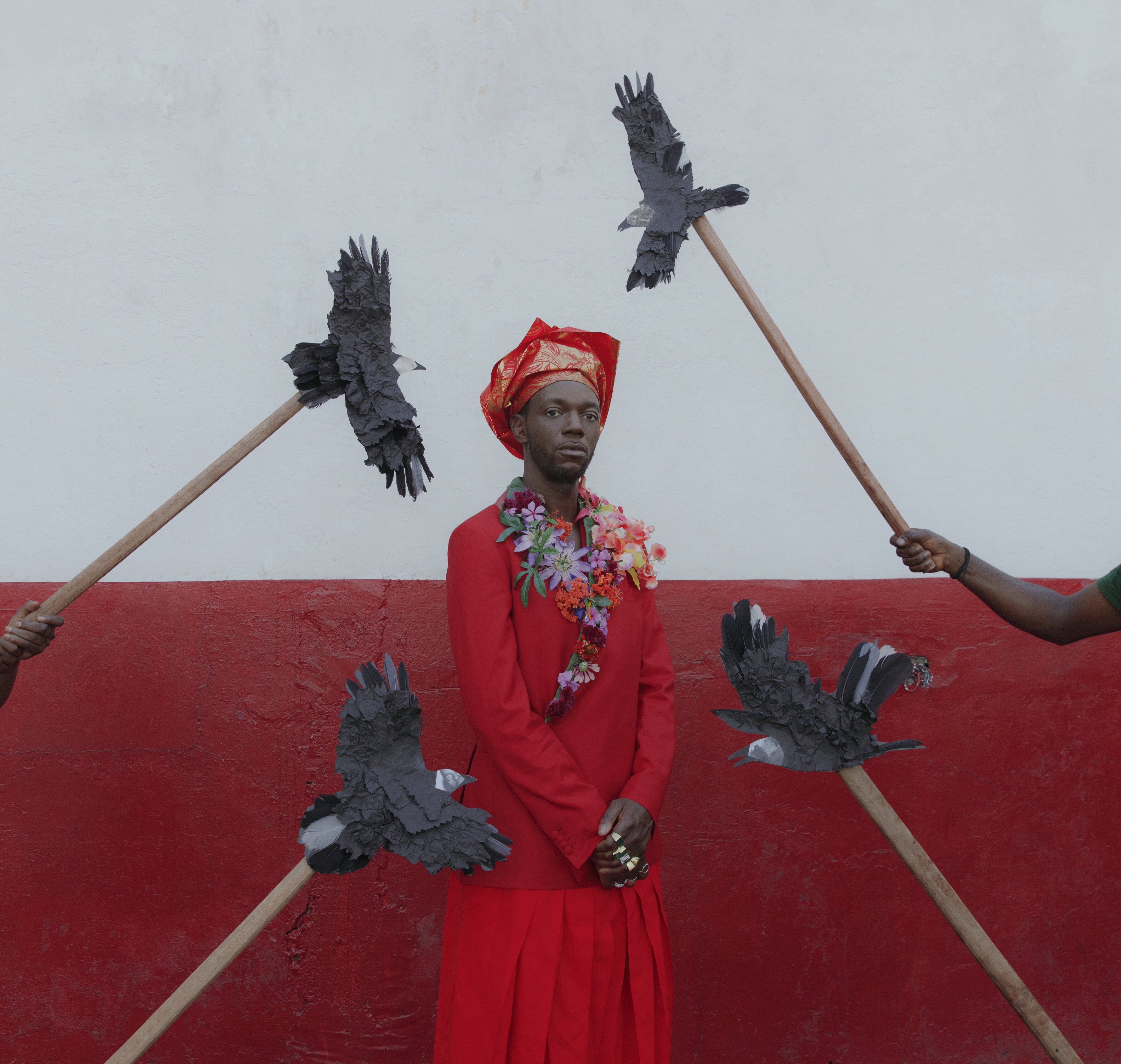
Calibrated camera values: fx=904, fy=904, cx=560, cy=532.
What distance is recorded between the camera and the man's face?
2.38m

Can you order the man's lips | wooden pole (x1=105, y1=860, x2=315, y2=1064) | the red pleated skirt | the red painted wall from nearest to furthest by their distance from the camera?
wooden pole (x1=105, y1=860, x2=315, y2=1064) < the red pleated skirt < the man's lips < the red painted wall

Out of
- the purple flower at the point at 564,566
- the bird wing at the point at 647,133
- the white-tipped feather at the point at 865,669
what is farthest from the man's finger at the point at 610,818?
the bird wing at the point at 647,133

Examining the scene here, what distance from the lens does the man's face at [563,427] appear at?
7.79ft

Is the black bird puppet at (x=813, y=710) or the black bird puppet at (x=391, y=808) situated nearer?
the black bird puppet at (x=391, y=808)

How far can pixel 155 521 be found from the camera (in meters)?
2.26

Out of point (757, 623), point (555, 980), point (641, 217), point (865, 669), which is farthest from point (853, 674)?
point (641, 217)

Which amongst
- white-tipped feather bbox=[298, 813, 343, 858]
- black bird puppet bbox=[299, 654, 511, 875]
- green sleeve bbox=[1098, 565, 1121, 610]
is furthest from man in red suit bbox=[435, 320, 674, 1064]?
green sleeve bbox=[1098, 565, 1121, 610]

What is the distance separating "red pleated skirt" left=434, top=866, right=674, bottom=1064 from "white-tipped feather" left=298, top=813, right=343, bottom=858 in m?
0.39

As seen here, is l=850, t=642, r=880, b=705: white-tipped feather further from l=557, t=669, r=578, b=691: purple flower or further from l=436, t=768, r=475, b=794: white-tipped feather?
l=436, t=768, r=475, b=794: white-tipped feather

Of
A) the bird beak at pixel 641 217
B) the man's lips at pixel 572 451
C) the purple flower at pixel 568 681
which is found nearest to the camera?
the purple flower at pixel 568 681

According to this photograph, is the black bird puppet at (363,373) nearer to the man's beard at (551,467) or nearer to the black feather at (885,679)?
the man's beard at (551,467)

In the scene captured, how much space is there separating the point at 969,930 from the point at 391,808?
4.75ft

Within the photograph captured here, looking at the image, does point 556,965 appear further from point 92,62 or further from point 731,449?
point 92,62

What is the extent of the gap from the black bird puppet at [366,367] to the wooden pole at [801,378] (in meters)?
0.87
